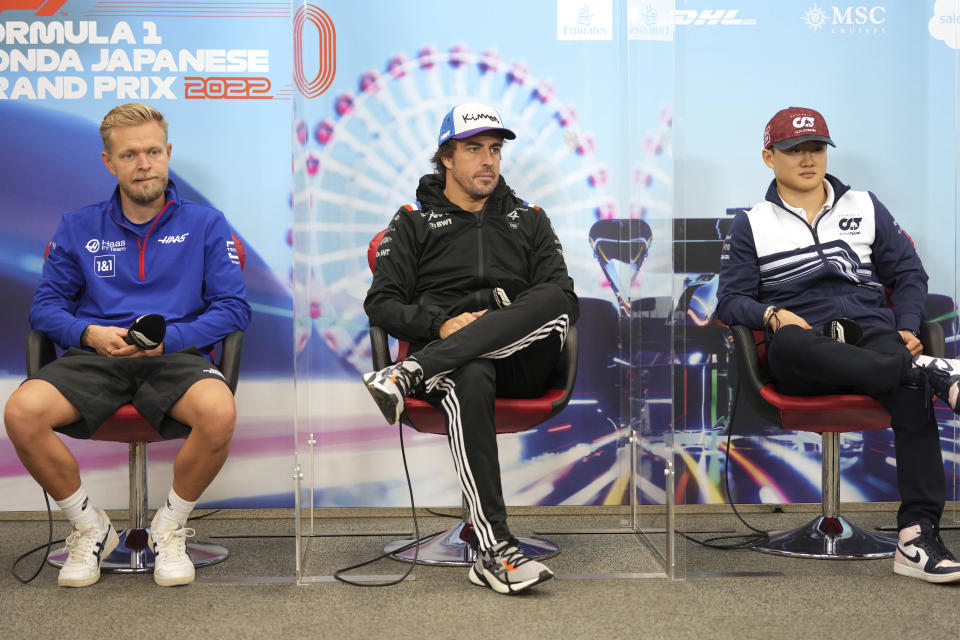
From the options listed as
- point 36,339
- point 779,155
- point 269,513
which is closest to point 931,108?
point 779,155

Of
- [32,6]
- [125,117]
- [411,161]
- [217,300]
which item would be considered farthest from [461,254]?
[32,6]

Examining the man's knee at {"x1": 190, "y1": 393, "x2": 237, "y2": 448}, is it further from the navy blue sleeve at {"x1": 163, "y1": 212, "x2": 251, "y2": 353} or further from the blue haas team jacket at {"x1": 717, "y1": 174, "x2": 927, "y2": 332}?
the blue haas team jacket at {"x1": 717, "y1": 174, "x2": 927, "y2": 332}

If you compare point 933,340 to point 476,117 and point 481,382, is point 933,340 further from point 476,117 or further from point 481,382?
point 476,117

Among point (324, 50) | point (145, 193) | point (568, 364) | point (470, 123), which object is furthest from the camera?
point (324, 50)

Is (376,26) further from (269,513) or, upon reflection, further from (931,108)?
(931,108)

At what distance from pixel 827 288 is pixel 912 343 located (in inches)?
11.5

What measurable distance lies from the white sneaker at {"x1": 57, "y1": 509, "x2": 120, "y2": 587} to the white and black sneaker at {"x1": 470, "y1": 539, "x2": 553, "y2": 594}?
1002 mm

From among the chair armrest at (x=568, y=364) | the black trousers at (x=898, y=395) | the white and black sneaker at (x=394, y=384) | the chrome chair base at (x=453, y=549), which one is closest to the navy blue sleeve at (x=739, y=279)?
the black trousers at (x=898, y=395)

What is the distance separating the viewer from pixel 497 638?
2.02 meters

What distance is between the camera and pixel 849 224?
300 centimetres

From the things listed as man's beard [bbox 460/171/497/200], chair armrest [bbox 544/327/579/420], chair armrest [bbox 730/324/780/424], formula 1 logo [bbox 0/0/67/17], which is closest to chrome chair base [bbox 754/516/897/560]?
chair armrest [bbox 730/324/780/424]

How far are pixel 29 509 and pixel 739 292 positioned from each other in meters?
2.51

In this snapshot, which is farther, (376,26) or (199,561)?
(376,26)

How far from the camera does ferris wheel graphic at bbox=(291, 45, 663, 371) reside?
3.37 m
